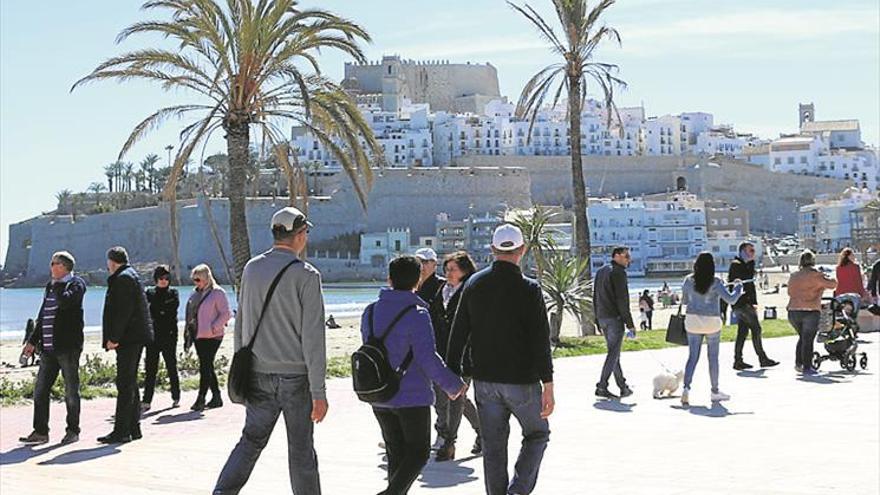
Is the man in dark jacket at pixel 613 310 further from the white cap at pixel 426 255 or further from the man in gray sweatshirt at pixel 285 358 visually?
the man in gray sweatshirt at pixel 285 358

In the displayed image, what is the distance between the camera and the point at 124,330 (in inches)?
317

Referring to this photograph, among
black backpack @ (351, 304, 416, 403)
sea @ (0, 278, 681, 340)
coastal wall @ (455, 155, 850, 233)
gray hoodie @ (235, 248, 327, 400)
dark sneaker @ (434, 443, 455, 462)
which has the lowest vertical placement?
sea @ (0, 278, 681, 340)

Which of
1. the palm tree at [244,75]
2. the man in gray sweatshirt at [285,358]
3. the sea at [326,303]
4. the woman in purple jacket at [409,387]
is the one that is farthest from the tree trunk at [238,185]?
the sea at [326,303]

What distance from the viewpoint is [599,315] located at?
998 centimetres

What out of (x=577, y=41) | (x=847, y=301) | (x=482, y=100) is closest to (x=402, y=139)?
(x=482, y=100)

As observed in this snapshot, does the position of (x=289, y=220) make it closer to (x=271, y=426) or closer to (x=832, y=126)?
(x=271, y=426)

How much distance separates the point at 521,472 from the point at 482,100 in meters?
137

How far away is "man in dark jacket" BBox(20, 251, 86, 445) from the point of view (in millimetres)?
8055

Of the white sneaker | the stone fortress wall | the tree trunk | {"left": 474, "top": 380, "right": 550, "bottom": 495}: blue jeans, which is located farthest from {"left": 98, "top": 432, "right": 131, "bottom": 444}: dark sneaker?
the stone fortress wall

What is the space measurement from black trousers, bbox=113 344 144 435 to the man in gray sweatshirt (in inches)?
131

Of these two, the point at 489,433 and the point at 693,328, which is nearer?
the point at 489,433

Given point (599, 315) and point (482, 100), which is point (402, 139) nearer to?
point (482, 100)

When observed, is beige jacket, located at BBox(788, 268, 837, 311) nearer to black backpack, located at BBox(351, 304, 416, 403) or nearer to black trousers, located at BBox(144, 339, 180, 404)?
black trousers, located at BBox(144, 339, 180, 404)

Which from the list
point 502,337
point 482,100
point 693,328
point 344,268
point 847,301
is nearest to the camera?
point 502,337
